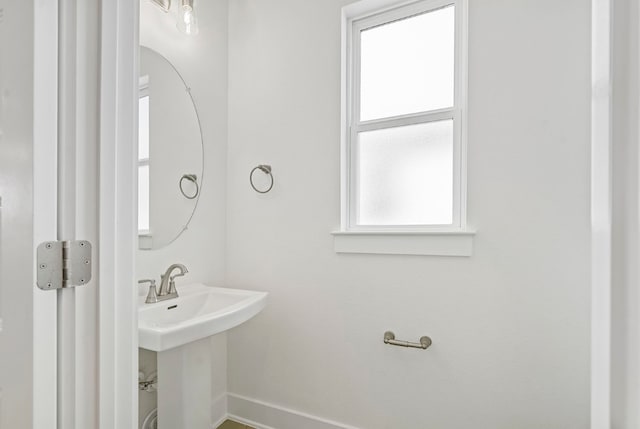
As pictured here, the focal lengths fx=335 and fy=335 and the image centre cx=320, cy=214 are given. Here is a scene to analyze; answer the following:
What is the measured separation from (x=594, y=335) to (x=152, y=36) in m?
1.87

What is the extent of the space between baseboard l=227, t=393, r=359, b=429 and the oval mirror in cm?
102

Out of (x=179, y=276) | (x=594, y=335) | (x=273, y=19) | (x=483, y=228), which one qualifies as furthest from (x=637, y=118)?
(x=273, y=19)

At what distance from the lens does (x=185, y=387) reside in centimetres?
131

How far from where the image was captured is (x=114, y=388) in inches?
26.7

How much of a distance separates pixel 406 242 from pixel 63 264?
1241 millimetres

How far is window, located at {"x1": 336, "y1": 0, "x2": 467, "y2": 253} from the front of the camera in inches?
60.2

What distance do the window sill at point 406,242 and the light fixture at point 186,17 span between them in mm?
1248

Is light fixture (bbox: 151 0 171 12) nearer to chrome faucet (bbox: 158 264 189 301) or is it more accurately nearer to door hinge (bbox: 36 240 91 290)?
chrome faucet (bbox: 158 264 189 301)

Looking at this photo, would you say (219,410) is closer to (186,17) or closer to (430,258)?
(430,258)

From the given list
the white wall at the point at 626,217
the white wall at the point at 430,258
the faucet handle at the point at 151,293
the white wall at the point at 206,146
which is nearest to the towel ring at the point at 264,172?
the white wall at the point at 430,258

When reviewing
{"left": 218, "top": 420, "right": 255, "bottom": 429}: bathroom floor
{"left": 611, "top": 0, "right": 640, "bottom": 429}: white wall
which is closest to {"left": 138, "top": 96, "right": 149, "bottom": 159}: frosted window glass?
{"left": 218, "top": 420, "right": 255, "bottom": 429}: bathroom floor

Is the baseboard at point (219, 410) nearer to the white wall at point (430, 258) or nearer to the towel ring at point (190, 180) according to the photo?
the white wall at point (430, 258)

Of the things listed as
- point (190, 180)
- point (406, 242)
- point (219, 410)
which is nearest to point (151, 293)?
point (190, 180)

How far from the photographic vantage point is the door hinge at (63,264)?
0.60m
